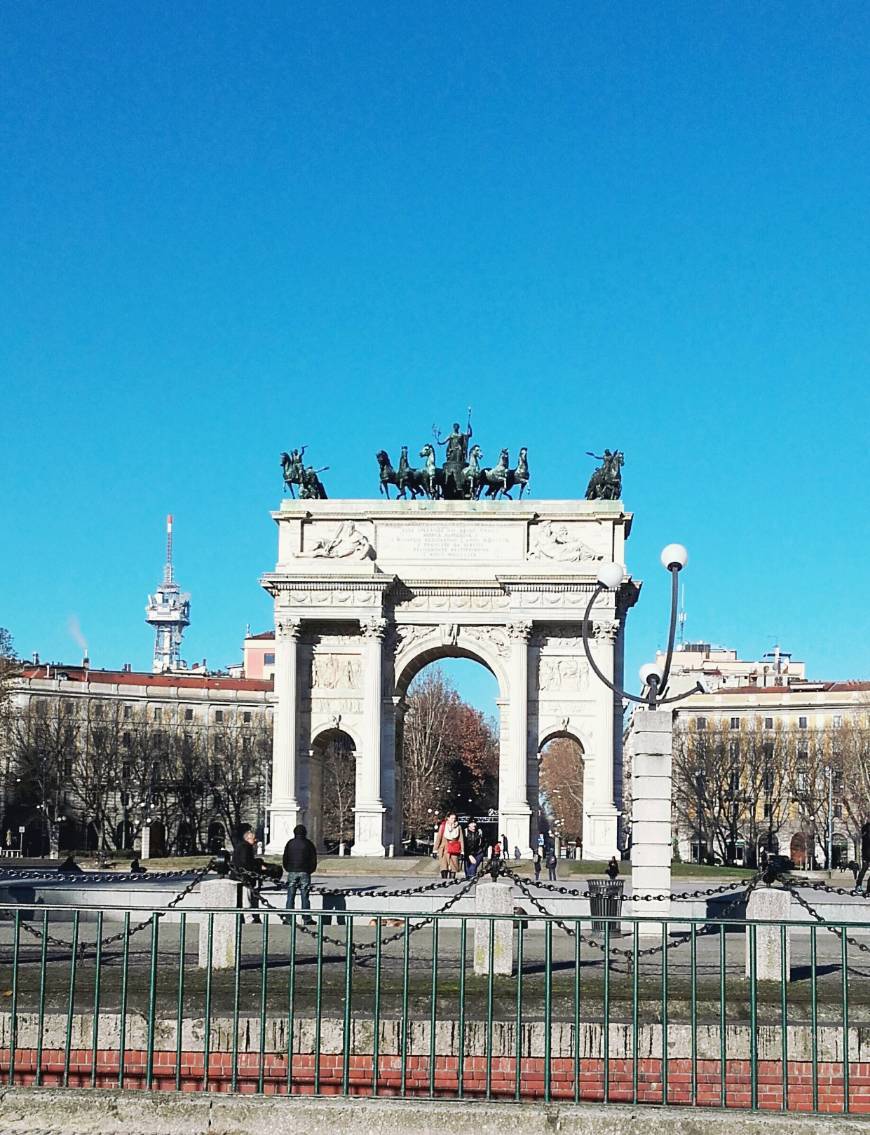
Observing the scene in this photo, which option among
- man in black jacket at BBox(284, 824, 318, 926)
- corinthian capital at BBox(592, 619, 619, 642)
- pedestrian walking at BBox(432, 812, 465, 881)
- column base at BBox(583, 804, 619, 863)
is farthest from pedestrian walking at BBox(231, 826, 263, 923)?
corinthian capital at BBox(592, 619, 619, 642)

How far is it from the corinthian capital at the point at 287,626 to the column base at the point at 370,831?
7.03 m

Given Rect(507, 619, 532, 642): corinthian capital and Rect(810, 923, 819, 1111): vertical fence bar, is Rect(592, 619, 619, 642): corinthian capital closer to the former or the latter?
Rect(507, 619, 532, 642): corinthian capital

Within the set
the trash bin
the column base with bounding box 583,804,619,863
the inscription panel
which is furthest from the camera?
the inscription panel

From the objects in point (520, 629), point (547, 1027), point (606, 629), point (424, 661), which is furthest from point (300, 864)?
point (424, 661)

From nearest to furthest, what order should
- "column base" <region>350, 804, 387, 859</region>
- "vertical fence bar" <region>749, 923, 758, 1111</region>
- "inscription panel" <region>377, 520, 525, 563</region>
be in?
"vertical fence bar" <region>749, 923, 758, 1111</region>
"column base" <region>350, 804, 387, 859</region>
"inscription panel" <region>377, 520, 525, 563</region>

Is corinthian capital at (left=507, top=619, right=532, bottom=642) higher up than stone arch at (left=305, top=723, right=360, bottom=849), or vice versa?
corinthian capital at (left=507, top=619, right=532, bottom=642)

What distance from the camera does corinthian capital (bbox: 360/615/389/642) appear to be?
5997 centimetres

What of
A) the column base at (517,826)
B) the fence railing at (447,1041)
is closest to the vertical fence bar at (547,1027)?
the fence railing at (447,1041)

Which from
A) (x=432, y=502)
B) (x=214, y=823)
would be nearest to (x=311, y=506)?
(x=432, y=502)

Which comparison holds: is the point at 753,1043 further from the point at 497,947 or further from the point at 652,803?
the point at 652,803

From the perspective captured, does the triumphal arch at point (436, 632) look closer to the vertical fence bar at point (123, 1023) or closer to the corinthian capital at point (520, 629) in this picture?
the corinthian capital at point (520, 629)

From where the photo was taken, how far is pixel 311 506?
204 ft

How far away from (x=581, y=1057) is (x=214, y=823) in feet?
289

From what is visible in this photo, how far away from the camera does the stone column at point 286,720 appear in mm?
59969
